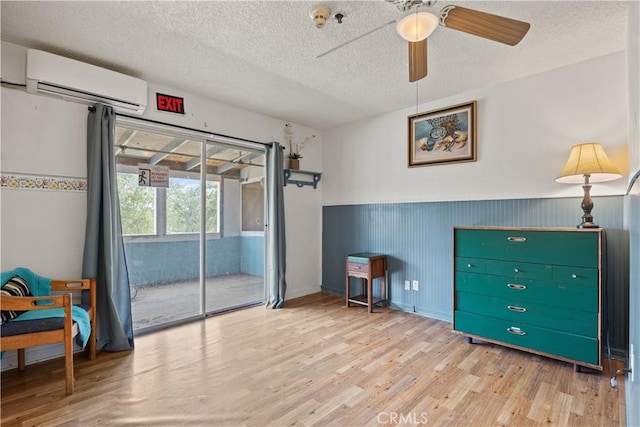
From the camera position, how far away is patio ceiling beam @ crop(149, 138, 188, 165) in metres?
3.19

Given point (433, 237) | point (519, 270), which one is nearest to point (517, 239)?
point (519, 270)

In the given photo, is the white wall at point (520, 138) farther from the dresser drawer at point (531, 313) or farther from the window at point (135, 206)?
the window at point (135, 206)

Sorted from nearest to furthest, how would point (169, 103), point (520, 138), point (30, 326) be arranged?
point (30, 326), point (520, 138), point (169, 103)

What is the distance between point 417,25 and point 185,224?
2906 mm

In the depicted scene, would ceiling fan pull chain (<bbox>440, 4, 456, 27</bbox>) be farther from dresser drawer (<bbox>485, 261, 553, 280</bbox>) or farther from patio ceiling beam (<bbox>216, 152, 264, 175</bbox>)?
patio ceiling beam (<bbox>216, 152, 264, 175</bbox>)

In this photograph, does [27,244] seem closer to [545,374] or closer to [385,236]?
[385,236]

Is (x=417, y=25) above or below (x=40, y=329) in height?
above

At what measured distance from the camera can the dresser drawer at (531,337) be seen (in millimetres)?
2244

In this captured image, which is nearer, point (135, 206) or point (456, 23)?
point (456, 23)

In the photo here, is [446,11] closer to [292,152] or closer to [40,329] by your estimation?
[292,152]

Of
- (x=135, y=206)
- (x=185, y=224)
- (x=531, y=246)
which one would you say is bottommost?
(x=531, y=246)

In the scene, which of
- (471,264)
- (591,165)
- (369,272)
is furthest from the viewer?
(369,272)

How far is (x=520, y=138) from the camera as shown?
2986 mm

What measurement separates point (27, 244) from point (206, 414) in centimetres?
197
